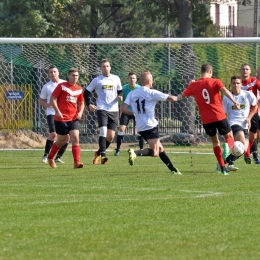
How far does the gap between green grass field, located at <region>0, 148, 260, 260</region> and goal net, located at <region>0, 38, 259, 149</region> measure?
364 inches

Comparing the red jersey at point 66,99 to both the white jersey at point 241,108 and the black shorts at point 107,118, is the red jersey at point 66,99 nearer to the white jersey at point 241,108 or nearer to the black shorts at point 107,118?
the black shorts at point 107,118

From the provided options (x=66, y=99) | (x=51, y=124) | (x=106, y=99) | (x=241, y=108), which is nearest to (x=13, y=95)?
(x=51, y=124)

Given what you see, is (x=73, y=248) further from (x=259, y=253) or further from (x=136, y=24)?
(x=136, y=24)

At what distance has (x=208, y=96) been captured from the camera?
1459 centimetres

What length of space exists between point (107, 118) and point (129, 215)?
866 cm

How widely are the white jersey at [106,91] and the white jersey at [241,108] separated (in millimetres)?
2777

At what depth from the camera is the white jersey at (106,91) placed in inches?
704

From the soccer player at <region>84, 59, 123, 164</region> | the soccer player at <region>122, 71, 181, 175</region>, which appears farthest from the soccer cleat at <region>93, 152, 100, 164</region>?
the soccer player at <region>122, 71, 181, 175</region>

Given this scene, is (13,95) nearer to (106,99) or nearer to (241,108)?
(106,99)

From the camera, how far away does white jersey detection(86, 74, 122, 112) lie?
1788 cm

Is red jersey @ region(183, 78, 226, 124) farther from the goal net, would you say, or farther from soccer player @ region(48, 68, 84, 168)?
the goal net

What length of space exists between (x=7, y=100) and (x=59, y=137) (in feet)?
30.0

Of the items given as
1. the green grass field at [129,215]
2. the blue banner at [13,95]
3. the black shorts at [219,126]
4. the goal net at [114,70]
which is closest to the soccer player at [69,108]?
the green grass field at [129,215]

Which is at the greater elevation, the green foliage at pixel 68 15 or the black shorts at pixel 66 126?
the green foliage at pixel 68 15
